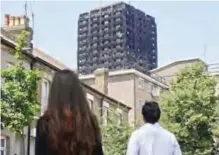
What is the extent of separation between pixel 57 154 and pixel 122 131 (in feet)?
104

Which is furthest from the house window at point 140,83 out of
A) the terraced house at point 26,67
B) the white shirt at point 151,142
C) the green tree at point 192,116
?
the white shirt at point 151,142

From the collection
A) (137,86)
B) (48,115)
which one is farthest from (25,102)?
(137,86)

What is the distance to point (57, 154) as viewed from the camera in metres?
4.76

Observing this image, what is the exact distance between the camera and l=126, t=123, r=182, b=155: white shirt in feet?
22.5

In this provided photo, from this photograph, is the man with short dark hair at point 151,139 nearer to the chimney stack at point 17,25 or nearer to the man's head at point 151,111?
the man's head at point 151,111

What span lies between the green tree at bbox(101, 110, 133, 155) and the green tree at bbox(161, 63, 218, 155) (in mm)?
2363

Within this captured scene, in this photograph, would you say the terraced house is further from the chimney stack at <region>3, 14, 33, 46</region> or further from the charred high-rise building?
the charred high-rise building

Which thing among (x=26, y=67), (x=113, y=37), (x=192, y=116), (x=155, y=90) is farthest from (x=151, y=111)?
(x=113, y=37)

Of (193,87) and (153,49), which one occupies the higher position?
(153,49)

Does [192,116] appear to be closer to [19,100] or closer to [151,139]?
[19,100]

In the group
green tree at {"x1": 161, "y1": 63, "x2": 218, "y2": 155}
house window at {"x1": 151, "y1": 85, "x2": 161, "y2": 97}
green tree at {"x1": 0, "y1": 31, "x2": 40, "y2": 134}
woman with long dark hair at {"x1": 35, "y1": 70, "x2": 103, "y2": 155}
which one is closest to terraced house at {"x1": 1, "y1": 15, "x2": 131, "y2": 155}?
green tree at {"x1": 0, "y1": 31, "x2": 40, "y2": 134}

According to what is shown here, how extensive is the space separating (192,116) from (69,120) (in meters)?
29.8

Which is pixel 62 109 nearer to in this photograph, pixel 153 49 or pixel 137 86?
pixel 137 86

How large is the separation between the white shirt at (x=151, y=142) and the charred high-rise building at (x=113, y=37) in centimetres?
11043
